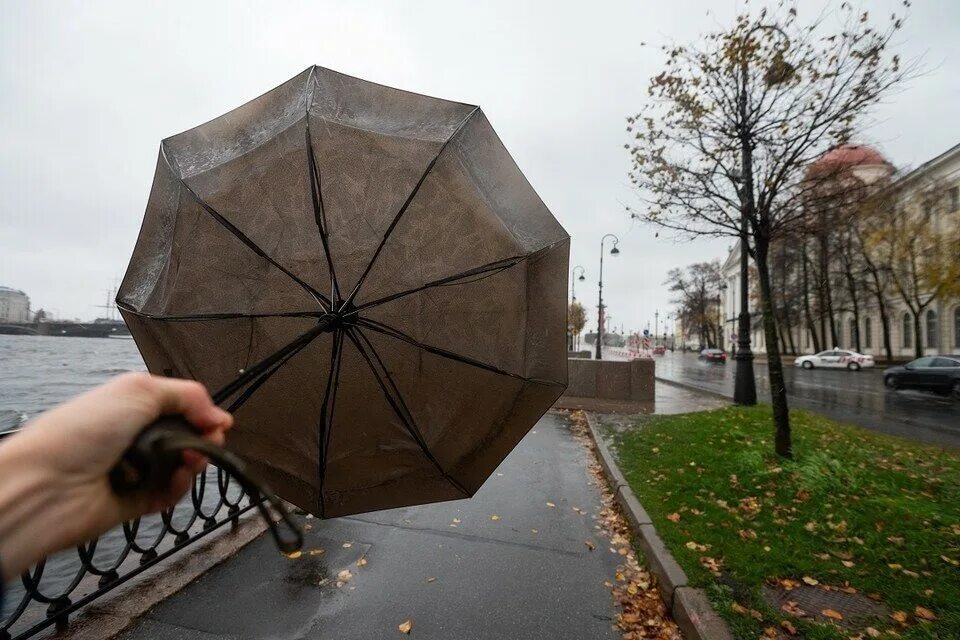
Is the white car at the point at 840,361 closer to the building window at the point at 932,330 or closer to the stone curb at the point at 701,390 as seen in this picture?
the building window at the point at 932,330

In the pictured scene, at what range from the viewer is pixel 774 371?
747cm

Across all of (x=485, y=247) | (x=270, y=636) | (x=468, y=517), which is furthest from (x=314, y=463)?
(x=468, y=517)

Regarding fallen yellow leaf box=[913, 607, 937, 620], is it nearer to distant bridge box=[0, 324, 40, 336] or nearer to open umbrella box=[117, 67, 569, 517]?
open umbrella box=[117, 67, 569, 517]

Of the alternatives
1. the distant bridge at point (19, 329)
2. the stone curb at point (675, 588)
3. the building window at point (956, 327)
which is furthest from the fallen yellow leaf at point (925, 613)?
the distant bridge at point (19, 329)

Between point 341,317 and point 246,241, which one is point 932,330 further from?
point 246,241

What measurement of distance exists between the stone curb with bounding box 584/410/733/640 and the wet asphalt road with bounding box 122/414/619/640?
414 millimetres

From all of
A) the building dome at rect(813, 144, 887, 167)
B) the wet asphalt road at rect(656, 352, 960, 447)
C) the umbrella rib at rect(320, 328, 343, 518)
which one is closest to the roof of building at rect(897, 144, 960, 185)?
the wet asphalt road at rect(656, 352, 960, 447)

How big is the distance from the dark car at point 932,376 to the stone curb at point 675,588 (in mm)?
19082

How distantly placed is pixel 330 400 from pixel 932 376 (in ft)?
78.4

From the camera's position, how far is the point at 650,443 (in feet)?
28.7

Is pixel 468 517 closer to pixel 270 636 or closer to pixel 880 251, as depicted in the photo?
pixel 270 636

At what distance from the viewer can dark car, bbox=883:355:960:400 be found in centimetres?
1741

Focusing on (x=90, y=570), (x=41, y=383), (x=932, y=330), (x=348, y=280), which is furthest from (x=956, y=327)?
(x=41, y=383)

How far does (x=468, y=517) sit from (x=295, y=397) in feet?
13.5
